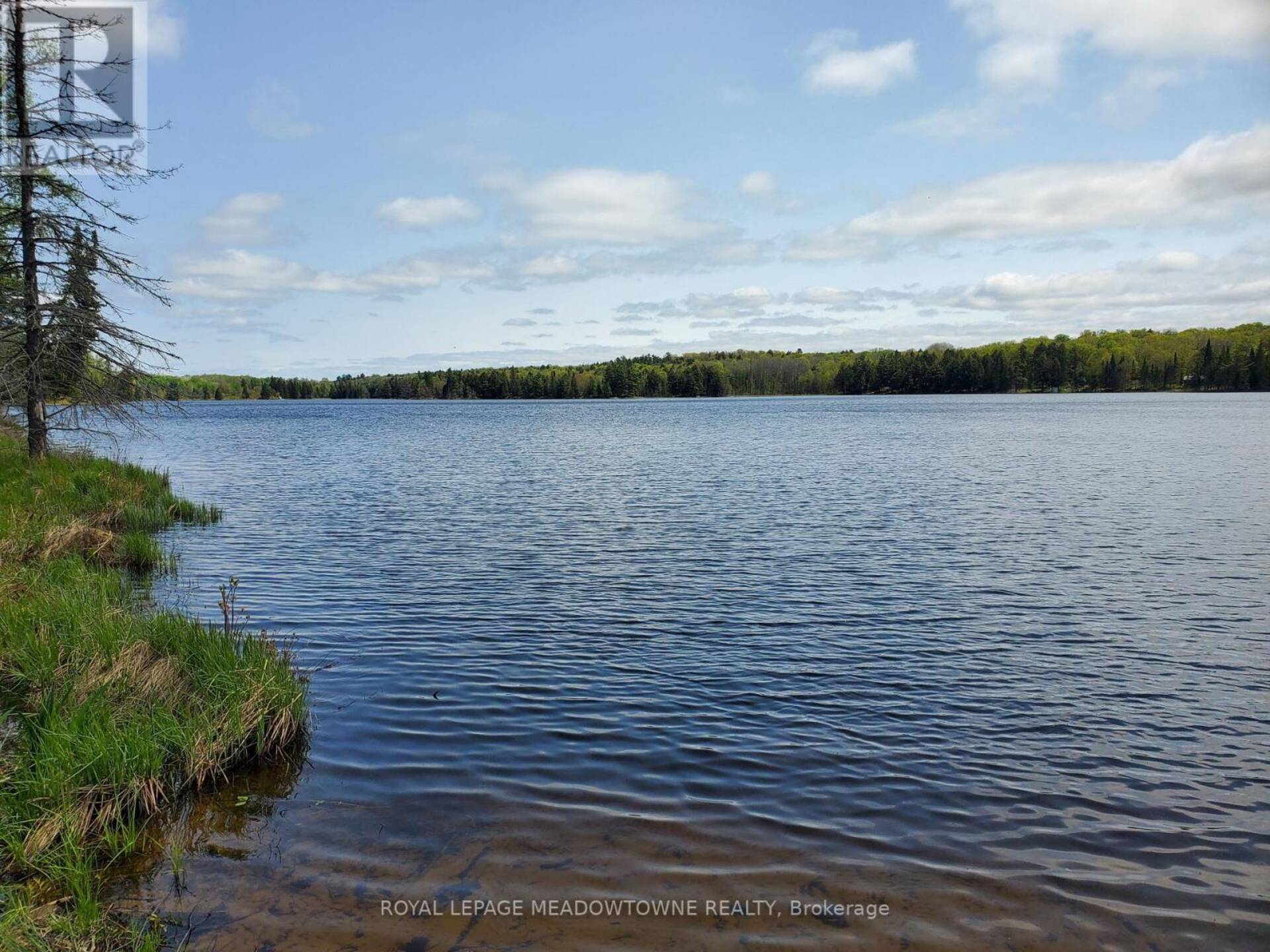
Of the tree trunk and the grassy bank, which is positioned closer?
the grassy bank

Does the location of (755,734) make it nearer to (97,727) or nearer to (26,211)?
(97,727)

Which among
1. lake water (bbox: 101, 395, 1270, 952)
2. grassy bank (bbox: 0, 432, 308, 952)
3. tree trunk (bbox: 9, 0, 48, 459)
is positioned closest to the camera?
grassy bank (bbox: 0, 432, 308, 952)

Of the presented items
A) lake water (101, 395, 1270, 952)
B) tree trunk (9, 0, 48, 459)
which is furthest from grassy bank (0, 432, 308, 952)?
tree trunk (9, 0, 48, 459)

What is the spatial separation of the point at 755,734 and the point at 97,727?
6.45 metres

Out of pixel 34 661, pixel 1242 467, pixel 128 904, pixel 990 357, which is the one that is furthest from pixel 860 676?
pixel 990 357

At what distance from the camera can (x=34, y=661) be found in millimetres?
8516

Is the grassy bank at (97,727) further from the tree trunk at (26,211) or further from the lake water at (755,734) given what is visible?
the tree trunk at (26,211)

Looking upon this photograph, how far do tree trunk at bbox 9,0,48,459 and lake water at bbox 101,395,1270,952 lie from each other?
6.45 metres

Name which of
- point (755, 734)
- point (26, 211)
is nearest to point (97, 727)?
point (755, 734)

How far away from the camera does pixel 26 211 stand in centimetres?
2122

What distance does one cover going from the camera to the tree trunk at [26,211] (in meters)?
21.3

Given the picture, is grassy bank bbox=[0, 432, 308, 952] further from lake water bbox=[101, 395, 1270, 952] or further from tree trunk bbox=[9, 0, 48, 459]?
tree trunk bbox=[9, 0, 48, 459]

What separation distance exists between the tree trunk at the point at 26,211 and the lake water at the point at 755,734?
6.45 metres

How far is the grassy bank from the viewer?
554 cm
